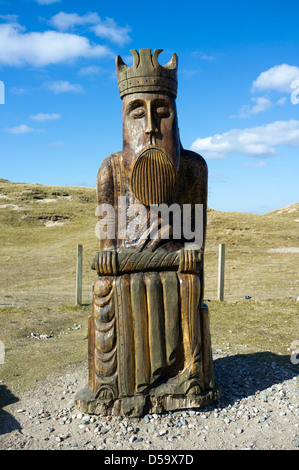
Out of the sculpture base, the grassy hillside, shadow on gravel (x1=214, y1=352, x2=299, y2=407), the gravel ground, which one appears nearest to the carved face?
the sculpture base

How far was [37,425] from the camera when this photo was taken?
14.0 ft

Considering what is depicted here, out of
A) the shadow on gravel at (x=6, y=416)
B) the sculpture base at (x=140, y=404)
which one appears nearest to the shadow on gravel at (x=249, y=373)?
the sculpture base at (x=140, y=404)

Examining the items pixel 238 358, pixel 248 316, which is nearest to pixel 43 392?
pixel 238 358

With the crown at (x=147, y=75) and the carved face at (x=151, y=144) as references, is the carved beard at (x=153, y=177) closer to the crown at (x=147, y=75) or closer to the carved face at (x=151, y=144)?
the carved face at (x=151, y=144)

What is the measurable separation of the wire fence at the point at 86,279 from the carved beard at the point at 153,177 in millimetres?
6523

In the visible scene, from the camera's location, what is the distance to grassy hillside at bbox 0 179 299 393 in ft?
22.8

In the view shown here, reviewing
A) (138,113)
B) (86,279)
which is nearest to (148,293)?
(138,113)

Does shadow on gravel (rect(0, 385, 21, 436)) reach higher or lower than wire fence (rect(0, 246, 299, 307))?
lower

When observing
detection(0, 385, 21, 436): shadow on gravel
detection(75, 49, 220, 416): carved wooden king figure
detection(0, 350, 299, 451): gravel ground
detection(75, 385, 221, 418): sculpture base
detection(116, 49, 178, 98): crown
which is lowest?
detection(0, 385, 21, 436): shadow on gravel

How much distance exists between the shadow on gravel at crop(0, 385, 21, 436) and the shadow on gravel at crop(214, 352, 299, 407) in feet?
7.70

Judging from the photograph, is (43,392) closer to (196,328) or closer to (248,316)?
(196,328)

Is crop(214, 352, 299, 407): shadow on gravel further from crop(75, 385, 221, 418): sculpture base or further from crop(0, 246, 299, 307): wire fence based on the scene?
crop(0, 246, 299, 307): wire fence

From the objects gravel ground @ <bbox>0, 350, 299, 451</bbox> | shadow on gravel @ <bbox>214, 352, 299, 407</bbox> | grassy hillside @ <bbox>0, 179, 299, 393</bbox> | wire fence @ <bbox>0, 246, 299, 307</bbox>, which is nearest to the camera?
gravel ground @ <bbox>0, 350, 299, 451</bbox>

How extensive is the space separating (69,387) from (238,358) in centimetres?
268
